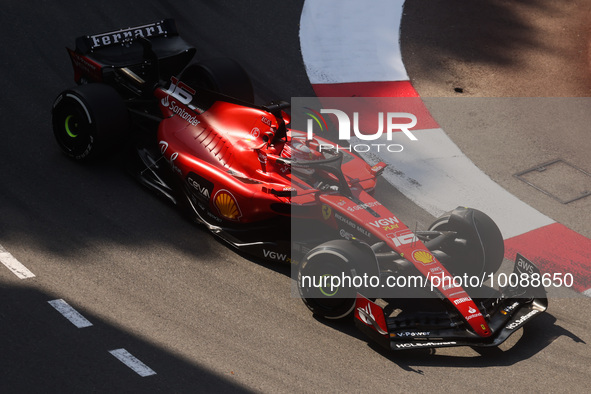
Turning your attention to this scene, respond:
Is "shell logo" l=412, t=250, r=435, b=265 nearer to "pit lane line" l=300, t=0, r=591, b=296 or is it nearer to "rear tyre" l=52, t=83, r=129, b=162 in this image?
"pit lane line" l=300, t=0, r=591, b=296

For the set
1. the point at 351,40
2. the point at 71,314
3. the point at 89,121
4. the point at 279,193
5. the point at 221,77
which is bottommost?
the point at 71,314

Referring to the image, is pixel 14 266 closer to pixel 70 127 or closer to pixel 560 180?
pixel 70 127

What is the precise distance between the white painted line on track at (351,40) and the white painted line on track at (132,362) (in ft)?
19.9

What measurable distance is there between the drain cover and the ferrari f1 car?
7.80 feet

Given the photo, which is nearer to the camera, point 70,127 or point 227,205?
point 227,205

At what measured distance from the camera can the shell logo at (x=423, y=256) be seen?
7.08 m

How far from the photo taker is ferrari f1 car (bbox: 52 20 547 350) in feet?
22.7

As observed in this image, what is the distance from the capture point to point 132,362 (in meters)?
6.32

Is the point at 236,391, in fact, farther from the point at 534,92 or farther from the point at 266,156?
the point at 534,92

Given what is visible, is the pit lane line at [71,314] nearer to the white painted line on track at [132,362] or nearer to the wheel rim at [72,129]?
the white painted line on track at [132,362]

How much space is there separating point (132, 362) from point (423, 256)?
272cm

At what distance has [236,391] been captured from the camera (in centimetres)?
622

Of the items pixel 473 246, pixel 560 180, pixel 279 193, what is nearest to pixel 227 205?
pixel 279 193

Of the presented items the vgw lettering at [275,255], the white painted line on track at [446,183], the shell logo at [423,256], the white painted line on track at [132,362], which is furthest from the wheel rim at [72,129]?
the shell logo at [423,256]
